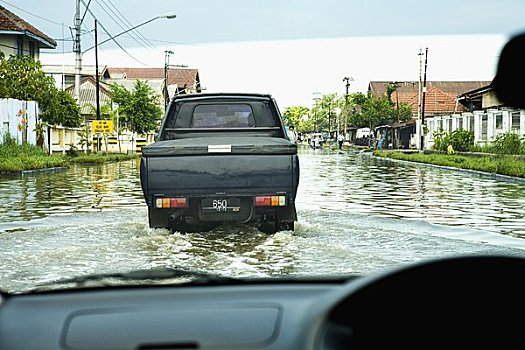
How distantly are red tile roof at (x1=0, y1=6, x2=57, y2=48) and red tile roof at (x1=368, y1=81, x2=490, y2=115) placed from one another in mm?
36660

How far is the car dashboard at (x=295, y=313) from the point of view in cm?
191

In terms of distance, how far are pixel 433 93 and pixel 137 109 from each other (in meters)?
39.6

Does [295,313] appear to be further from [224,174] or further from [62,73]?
[62,73]

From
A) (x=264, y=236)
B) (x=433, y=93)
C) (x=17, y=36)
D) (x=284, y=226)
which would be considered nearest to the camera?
(x=264, y=236)

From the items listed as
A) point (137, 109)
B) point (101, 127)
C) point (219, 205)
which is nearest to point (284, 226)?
point (219, 205)

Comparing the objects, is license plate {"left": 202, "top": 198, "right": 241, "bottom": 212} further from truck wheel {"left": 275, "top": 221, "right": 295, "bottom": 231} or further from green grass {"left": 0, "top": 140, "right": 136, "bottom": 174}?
green grass {"left": 0, "top": 140, "right": 136, "bottom": 174}

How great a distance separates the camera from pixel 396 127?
80.9 m

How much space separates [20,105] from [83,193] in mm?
21412

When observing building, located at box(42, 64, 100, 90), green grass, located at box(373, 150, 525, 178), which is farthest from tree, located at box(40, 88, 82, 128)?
building, located at box(42, 64, 100, 90)

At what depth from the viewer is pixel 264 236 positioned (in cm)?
1095

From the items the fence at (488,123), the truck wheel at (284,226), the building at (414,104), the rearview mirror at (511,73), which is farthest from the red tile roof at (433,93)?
the rearview mirror at (511,73)

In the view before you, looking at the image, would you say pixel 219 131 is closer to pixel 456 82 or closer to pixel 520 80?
pixel 520 80

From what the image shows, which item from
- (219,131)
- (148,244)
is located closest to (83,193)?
(219,131)

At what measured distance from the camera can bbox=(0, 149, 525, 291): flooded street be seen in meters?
8.66
